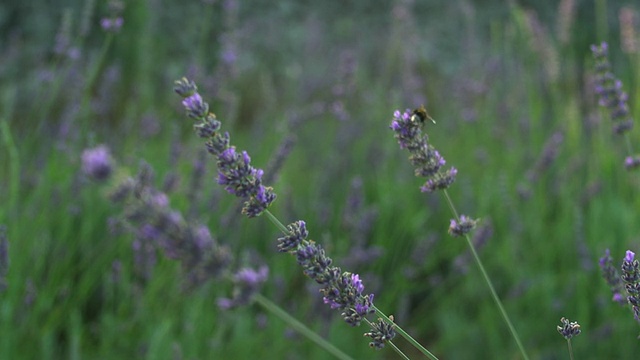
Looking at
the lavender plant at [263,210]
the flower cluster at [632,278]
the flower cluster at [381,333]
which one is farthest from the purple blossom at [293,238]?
the flower cluster at [632,278]

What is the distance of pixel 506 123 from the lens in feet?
13.3

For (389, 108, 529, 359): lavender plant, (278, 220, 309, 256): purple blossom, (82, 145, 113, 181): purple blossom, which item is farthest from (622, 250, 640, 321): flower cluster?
(82, 145, 113, 181): purple blossom

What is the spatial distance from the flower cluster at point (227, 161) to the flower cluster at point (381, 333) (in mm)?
208

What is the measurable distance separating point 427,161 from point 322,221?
165 centimetres

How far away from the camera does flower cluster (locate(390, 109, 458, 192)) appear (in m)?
1.05

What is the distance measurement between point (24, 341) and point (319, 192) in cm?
138

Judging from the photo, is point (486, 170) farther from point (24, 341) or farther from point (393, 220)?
point (24, 341)

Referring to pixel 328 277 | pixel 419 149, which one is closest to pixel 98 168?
pixel 328 277

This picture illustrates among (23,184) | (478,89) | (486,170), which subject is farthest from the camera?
(478,89)

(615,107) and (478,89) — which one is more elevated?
(478,89)

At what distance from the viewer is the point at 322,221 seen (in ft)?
8.93

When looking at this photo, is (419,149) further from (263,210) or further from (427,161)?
(263,210)

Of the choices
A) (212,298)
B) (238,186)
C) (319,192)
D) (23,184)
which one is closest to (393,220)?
(319,192)

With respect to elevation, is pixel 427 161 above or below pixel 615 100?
below
